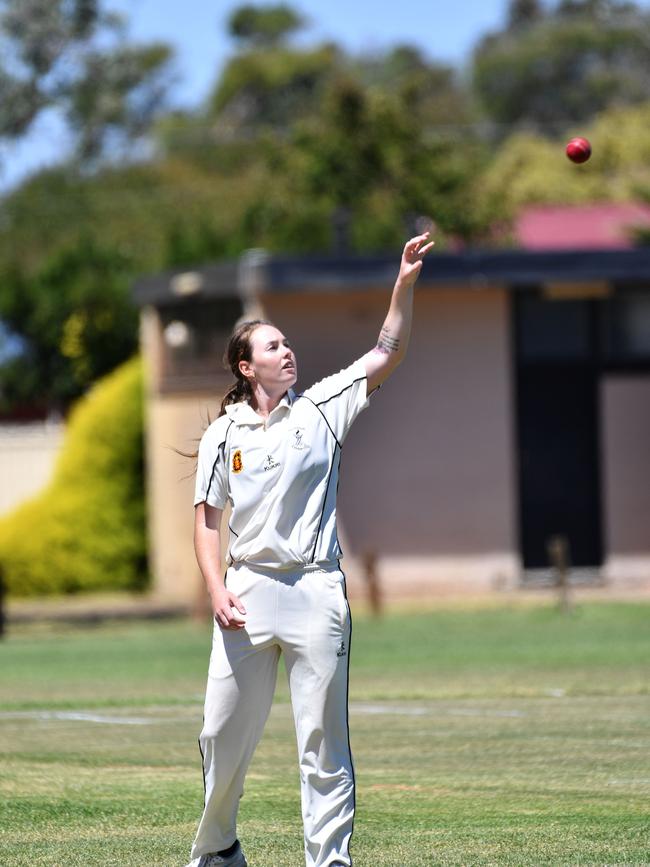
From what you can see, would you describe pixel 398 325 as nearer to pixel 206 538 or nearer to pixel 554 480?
pixel 206 538

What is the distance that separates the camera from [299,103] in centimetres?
8869

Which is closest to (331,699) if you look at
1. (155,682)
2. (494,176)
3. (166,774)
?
(166,774)

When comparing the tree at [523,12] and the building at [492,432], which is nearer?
the building at [492,432]

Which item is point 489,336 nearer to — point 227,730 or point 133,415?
point 133,415

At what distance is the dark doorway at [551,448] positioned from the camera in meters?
26.1

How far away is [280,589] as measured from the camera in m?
6.73

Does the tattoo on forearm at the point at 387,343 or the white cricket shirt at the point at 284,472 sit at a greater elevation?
the tattoo on forearm at the point at 387,343

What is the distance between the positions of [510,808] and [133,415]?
76.5ft

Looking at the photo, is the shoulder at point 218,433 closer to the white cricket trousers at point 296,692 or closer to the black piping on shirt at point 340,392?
the black piping on shirt at point 340,392

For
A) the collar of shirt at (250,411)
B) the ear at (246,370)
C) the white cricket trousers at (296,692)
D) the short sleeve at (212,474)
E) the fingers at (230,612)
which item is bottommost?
the white cricket trousers at (296,692)

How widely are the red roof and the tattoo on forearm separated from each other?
30.8 m

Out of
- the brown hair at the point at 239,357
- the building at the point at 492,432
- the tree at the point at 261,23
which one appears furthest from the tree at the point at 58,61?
the tree at the point at 261,23

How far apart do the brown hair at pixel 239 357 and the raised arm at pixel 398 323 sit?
1.44 feet

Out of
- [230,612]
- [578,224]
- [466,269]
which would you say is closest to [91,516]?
[466,269]
